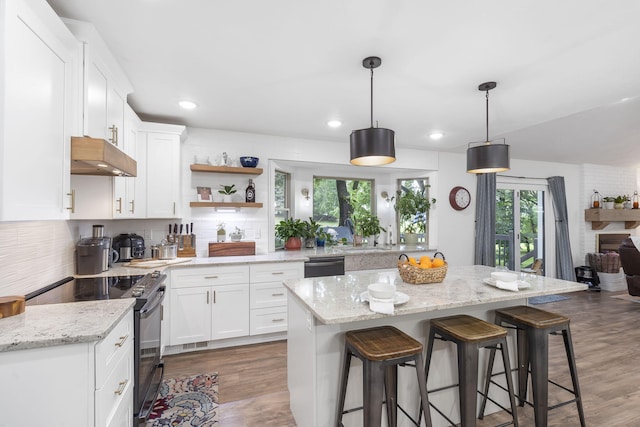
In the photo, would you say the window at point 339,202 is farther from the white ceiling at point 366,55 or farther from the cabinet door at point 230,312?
the cabinet door at point 230,312

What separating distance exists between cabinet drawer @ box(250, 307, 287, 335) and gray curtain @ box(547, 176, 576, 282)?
5542 mm

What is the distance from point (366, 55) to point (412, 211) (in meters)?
3.11

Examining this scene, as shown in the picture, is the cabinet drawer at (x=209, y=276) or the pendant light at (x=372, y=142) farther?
the cabinet drawer at (x=209, y=276)

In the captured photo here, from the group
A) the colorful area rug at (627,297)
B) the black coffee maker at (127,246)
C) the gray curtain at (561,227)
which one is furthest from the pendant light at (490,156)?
the colorful area rug at (627,297)

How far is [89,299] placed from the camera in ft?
5.55

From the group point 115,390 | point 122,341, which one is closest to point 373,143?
point 122,341

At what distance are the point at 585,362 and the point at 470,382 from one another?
2189mm

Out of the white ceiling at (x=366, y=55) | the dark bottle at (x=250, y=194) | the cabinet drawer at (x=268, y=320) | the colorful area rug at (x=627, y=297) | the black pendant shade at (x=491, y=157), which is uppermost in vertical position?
the white ceiling at (x=366, y=55)

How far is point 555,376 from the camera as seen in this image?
8.40 feet

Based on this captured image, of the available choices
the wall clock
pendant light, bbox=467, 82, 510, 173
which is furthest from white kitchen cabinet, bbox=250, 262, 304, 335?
the wall clock

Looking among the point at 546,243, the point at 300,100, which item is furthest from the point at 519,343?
the point at 546,243

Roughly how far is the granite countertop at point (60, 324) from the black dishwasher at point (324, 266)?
2134 millimetres

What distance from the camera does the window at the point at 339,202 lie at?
472 cm

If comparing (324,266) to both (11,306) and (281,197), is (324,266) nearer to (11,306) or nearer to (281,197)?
(281,197)
